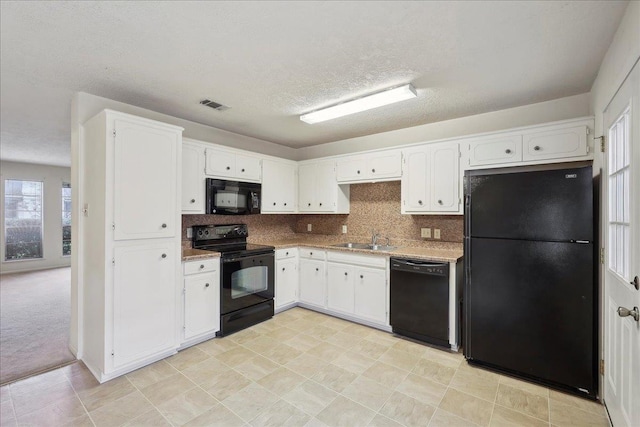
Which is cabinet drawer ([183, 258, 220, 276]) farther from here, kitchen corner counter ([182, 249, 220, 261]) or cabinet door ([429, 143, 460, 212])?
cabinet door ([429, 143, 460, 212])

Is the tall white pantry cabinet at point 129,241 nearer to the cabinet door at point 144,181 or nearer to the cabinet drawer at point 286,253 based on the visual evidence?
the cabinet door at point 144,181

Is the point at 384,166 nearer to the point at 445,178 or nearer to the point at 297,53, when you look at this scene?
the point at 445,178

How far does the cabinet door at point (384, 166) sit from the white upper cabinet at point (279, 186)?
1.27 metres

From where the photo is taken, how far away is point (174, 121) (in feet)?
11.6

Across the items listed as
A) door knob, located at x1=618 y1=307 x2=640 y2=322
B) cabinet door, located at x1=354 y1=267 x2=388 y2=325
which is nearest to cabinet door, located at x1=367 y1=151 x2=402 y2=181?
cabinet door, located at x1=354 y1=267 x2=388 y2=325

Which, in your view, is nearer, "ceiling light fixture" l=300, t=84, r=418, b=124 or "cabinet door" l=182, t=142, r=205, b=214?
"ceiling light fixture" l=300, t=84, r=418, b=124

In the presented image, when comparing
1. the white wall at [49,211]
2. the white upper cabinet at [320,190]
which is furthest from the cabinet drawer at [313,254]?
the white wall at [49,211]

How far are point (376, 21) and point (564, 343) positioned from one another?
8.63 ft

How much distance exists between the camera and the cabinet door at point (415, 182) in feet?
11.1

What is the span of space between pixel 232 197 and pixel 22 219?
659 centimetres

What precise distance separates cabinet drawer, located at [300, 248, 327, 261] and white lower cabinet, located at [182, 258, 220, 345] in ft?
4.12

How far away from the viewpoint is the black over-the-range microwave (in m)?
3.45

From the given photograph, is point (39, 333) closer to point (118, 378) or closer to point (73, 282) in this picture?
point (73, 282)

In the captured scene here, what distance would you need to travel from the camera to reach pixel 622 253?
1.74 m
